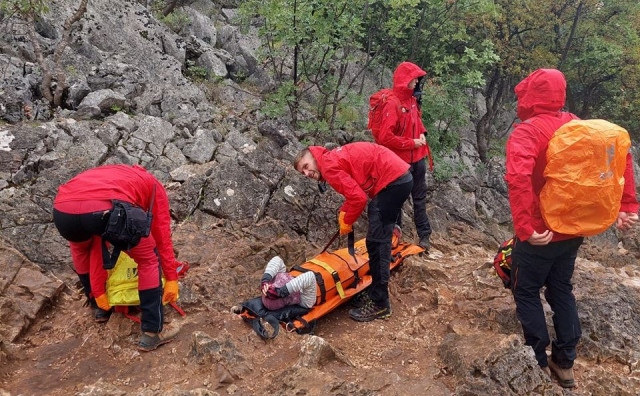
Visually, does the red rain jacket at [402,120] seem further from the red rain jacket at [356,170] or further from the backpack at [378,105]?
the red rain jacket at [356,170]

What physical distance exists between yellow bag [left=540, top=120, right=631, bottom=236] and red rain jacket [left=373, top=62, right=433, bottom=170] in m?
3.06

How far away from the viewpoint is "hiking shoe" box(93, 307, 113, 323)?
4590 mm

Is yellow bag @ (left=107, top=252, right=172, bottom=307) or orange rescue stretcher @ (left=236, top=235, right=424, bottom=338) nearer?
yellow bag @ (left=107, top=252, right=172, bottom=307)

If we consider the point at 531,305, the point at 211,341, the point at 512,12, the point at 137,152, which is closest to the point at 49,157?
the point at 137,152

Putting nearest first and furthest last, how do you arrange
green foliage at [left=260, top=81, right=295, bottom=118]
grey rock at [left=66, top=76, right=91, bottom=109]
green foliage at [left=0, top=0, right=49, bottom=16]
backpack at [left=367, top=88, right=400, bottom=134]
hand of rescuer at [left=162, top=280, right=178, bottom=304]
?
1. hand of rescuer at [left=162, top=280, right=178, bottom=304]
2. backpack at [left=367, top=88, right=400, bottom=134]
3. green foliage at [left=0, top=0, right=49, bottom=16]
4. grey rock at [left=66, top=76, right=91, bottom=109]
5. green foliage at [left=260, top=81, right=295, bottom=118]

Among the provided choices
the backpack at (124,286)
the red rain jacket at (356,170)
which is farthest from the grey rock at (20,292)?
the red rain jacket at (356,170)

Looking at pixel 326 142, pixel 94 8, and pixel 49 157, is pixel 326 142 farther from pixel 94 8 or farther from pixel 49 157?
pixel 94 8

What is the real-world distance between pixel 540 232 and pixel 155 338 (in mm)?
3723

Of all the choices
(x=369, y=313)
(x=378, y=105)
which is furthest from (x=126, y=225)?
(x=378, y=105)

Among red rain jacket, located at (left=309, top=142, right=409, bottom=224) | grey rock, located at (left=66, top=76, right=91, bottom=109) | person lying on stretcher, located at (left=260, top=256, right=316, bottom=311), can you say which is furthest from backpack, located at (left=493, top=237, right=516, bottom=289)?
grey rock, located at (left=66, top=76, right=91, bottom=109)

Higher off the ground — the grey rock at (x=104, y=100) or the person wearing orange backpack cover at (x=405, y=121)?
the person wearing orange backpack cover at (x=405, y=121)

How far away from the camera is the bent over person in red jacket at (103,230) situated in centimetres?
378

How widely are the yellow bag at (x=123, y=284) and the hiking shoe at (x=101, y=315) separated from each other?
0.81ft

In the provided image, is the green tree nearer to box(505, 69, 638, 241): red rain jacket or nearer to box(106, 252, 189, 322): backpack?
box(505, 69, 638, 241): red rain jacket
